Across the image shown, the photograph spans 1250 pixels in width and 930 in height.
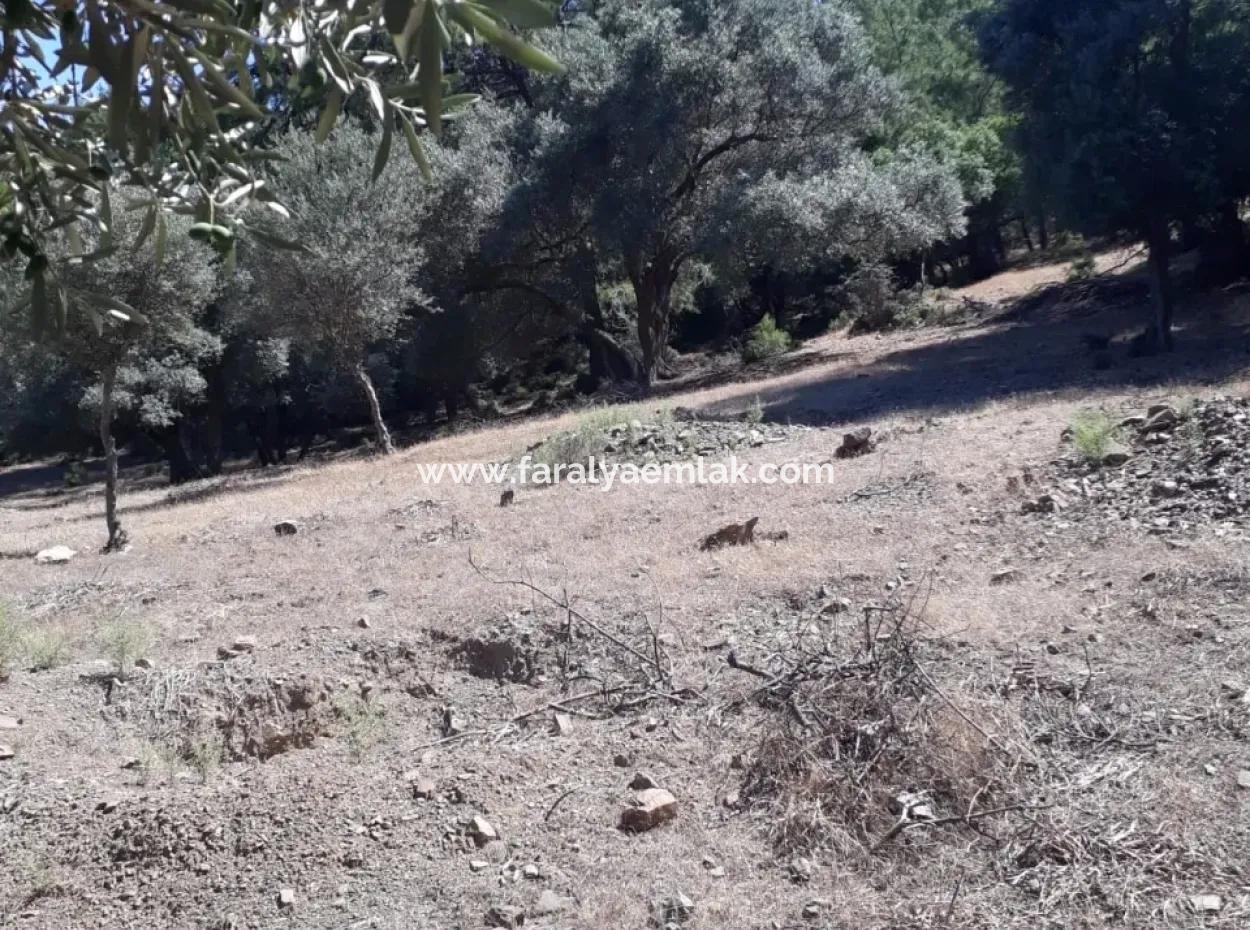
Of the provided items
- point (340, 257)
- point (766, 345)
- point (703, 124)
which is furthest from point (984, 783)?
point (766, 345)

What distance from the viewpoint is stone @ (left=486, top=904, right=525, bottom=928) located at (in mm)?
3467

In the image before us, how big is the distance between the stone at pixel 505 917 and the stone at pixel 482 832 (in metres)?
0.41

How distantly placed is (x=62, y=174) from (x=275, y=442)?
941 inches

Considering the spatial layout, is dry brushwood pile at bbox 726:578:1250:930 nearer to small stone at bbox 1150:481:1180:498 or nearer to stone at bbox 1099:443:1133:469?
small stone at bbox 1150:481:1180:498

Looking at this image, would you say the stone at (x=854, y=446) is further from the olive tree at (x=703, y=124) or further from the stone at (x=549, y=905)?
the olive tree at (x=703, y=124)

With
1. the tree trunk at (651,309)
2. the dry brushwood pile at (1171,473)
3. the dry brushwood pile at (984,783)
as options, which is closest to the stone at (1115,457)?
the dry brushwood pile at (1171,473)

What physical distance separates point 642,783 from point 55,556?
8.45 meters

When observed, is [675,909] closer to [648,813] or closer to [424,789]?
[648,813]

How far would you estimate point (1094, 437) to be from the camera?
7516 millimetres

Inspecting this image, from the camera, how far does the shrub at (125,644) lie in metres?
5.64

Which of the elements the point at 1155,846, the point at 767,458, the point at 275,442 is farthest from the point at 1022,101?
the point at 275,442

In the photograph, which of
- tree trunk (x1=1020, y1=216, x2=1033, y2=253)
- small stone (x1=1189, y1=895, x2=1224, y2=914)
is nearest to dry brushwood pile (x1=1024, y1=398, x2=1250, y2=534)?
small stone (x1=1189, y1=895, x2=1224, y2=914)

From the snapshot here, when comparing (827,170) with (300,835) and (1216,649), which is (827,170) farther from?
(300,835)

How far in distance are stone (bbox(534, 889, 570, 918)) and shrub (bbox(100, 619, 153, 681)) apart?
2.97 m
